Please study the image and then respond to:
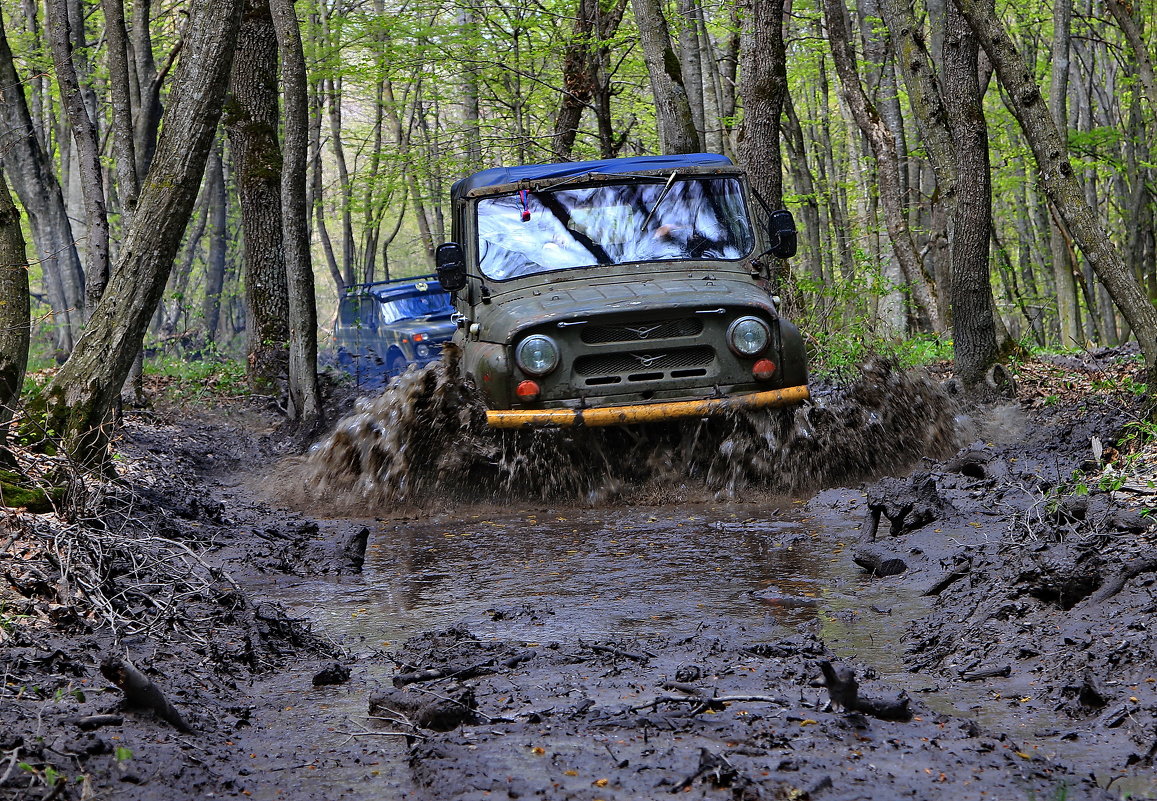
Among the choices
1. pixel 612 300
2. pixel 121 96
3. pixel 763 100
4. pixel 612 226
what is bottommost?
pixel 612 300

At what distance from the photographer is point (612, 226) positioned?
869 cm

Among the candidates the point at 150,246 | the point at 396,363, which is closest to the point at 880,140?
the point at 396,363

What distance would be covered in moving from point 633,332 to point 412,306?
9484mm

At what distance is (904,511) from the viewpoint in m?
6.12

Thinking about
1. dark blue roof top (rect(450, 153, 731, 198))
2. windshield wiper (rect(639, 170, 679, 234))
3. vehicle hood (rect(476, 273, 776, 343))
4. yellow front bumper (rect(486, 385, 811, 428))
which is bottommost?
yellow front bumper (rect(486, 385, 811, 428))

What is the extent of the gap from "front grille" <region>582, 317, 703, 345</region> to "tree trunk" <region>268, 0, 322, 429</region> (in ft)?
17.0

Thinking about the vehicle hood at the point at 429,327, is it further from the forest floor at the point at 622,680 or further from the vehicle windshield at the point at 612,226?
the forest floor at the point at 622,680

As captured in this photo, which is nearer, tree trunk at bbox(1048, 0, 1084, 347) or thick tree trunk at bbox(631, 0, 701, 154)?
thick tree trunk at bbox(631, 0, 701, 154)

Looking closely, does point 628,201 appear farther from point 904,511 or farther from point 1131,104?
point 1131,104

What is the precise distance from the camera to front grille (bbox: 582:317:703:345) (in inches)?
295

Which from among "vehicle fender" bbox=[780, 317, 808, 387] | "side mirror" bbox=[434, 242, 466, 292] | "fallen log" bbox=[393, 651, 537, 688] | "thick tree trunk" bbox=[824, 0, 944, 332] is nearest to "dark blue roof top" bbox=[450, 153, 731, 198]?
"side mirror" bbox=[434, 242, 466, 292]

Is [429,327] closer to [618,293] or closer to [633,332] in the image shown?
[618,293]

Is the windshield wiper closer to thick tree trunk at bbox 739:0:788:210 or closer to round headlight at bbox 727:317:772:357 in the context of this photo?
round headlight at bbox 727:317:772:357

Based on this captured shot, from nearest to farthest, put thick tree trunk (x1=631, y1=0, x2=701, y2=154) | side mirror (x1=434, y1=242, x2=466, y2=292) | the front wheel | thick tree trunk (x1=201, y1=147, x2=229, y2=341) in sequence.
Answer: side mirror (x1=434, y1=242, x2=466, y2=292) → thick tree trunk (x1=631, y1=0, x2=701, y2=154) → the front wheel → thick tree trunk (x1=201, y1=147, x2=229, y2=341)
